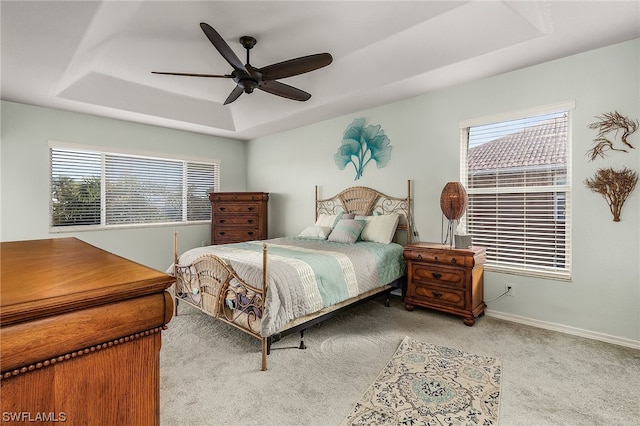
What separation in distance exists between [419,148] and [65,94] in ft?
14.5

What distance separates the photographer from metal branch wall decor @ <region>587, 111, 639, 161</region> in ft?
8.99

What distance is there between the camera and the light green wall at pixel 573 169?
9.05 ft

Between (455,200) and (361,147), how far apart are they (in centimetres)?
171

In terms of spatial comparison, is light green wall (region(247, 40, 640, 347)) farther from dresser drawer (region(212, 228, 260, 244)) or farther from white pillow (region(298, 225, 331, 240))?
dresser drawer (region(212, 228, 260, 244))

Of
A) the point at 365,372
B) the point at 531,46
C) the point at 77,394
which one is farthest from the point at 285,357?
the point at 531,46

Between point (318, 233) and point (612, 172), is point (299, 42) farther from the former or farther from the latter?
point (612, 172)

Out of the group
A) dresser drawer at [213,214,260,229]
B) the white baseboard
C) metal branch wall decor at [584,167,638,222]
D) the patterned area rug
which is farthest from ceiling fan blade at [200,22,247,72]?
the white baseboard

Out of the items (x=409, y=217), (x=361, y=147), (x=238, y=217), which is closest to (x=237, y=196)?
(x=238, y=217)

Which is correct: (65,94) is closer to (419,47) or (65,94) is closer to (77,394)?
(419,47)

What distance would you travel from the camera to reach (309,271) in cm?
274

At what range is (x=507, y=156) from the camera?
347 cm

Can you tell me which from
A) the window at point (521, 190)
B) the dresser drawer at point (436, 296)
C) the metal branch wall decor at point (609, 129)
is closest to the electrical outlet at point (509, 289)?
the window at point (521, 190)

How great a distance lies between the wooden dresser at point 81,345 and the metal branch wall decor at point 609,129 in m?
3.70

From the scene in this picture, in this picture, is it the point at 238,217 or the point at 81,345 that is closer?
the point at 81,345
